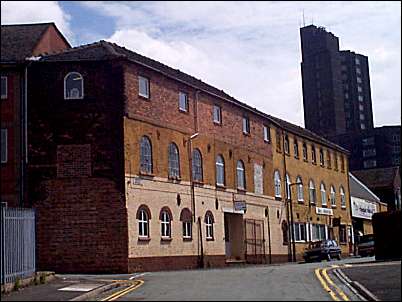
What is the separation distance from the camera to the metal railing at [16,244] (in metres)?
21.9

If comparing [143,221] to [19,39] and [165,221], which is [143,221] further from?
[19,39]

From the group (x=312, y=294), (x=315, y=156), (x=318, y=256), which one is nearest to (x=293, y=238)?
(x=318, y=256)

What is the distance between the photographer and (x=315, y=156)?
65.2 metres

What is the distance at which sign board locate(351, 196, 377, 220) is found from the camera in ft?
242

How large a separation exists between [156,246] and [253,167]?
15.3 metres

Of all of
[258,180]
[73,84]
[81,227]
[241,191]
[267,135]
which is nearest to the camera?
[81,227]

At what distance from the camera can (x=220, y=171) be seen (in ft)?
152

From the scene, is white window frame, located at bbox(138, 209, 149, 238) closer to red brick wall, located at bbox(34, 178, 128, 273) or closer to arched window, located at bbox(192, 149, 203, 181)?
red brick wall, located at bbox(34, 178, 128, 273)

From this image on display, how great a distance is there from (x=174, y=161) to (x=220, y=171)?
6130 millimetres

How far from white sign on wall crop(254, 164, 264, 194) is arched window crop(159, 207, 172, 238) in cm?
1321

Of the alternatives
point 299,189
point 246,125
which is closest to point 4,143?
point 246,125

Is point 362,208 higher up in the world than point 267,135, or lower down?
lower down

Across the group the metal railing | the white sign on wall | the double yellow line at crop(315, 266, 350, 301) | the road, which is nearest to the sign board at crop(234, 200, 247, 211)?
the white sign on wall

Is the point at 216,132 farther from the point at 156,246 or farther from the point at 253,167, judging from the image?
the point at 156,246
